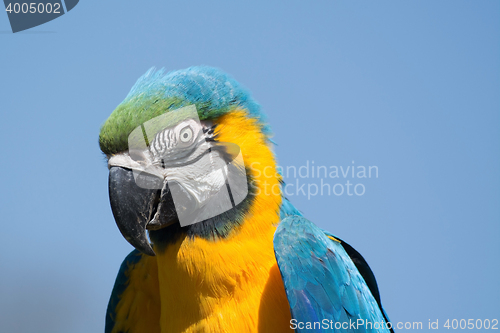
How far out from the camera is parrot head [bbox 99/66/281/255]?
2658 millimetres

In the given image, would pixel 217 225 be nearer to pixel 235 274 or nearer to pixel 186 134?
pixel 235 274

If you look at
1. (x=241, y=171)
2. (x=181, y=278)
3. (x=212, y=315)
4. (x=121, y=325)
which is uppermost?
(x=241, y=171)

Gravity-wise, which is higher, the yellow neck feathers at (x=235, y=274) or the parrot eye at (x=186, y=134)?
the parrot eye at (x=186, y=134)

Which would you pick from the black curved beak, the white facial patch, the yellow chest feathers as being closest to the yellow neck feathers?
the yellow chest feathers

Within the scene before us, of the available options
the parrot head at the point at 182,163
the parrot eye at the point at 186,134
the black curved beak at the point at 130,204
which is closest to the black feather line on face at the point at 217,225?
the parrot head at the point at 182,163

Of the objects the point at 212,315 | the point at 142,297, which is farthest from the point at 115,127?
the point at 142,297

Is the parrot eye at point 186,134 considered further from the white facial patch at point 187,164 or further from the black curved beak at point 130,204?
the black curved beak at point 130,204

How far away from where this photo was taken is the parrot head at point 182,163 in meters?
2.66

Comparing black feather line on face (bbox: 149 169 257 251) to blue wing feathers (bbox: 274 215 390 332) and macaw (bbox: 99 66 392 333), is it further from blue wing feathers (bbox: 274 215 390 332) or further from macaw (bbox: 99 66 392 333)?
blue wing feathers (bbox: 274 215 390 332)

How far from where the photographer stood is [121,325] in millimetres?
3656

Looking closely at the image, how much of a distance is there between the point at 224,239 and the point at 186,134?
0.73m

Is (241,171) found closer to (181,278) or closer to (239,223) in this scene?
(239,223)

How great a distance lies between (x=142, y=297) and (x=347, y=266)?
176cm

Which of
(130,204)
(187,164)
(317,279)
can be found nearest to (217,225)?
(187,164)
